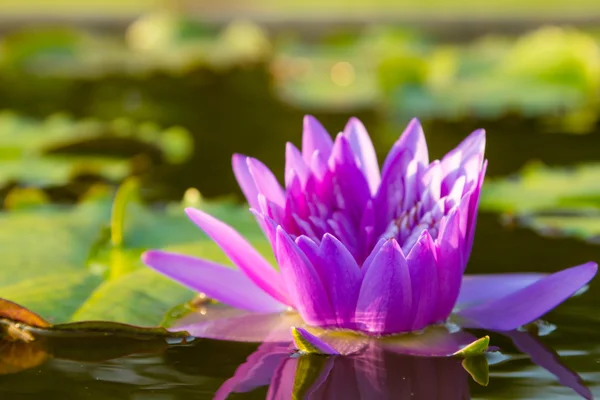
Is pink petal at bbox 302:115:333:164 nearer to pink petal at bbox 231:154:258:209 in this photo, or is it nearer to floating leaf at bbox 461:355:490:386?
pink petal at bbox 231:154:258:209

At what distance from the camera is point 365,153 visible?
1.41 m

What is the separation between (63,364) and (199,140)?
215cm

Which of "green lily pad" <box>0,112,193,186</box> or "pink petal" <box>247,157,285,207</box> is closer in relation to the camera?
"pink petal" <box>247,157,285,207</box>

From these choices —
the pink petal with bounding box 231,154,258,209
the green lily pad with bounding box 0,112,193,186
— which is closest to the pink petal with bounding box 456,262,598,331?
the pink petal with bounding box 231,154,258,209

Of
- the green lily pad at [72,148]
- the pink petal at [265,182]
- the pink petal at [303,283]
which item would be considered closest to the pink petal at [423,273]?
the pink petal at [303,283]

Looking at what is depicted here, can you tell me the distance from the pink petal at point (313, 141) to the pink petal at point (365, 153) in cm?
4

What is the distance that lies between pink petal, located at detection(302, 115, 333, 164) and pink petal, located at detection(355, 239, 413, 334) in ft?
0.93

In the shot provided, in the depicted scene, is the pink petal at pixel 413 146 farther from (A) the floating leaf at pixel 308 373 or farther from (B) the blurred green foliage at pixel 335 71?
(B) the blurred green foliage at pixel 335 71

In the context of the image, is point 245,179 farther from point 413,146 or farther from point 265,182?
point 413,146

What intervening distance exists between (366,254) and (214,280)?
0.21m

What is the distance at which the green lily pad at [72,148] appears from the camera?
2447 mm

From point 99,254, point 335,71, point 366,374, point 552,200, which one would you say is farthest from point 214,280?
point 335,71

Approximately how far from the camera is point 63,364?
1.19m

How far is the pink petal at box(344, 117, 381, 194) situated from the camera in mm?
1386
